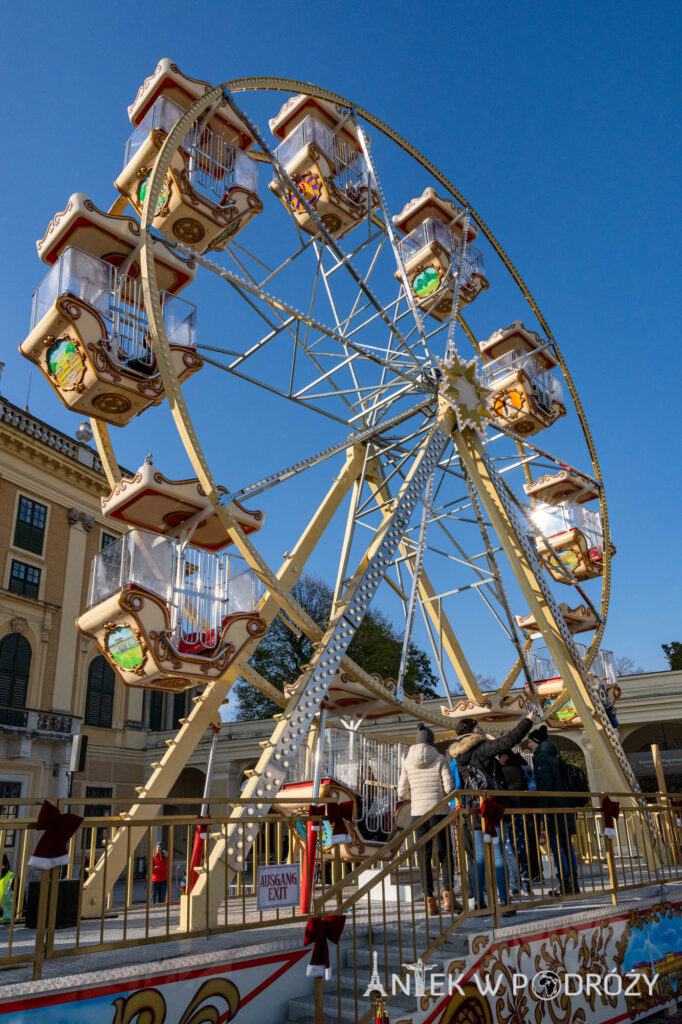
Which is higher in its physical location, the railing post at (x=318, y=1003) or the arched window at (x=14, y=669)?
the arched window at (x=14, y=669)

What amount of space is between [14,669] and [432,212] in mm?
18274

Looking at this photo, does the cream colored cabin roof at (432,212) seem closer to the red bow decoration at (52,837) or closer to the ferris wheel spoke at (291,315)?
the ferris wheel spoke at (291,315)

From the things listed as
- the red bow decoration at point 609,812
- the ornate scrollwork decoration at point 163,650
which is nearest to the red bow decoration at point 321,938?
the red bow decoration at point 609,812

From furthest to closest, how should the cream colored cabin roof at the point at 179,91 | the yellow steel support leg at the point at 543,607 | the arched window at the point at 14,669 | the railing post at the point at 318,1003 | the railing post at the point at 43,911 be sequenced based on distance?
the arched window at the point at 14,669 < the yellow steel support leg at the point at 543,607 < the cream colored cabin roof at the point at 179,91 < the railing post at the point at 318,1003 < the railing post at the point at 43,911

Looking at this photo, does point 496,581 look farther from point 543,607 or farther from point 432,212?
point 432,212

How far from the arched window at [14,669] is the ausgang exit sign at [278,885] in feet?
67.6

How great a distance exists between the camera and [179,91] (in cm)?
1153

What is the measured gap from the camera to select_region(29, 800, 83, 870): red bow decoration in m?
4.89

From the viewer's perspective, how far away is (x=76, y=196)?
9.95 metres

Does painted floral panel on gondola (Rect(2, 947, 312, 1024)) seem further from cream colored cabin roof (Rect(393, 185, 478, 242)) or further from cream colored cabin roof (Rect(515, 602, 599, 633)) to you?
cream colored cabin roof (Rect(393, 185, 478, 242))

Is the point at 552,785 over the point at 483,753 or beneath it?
beneath

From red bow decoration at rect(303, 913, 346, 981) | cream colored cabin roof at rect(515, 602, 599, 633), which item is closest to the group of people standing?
red bow decoration at rect(303, 913, 346, 981)

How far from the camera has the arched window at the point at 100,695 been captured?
2833 centimetres

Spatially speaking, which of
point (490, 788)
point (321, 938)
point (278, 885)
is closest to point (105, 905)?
point (278, 885)
